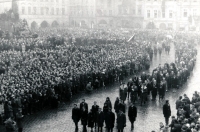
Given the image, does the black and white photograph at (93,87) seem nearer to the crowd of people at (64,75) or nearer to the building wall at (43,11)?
the crowd of people at (64,75)

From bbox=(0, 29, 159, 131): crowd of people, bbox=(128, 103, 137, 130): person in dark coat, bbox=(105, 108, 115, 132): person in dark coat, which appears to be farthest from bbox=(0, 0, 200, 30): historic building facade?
bbox=(105, 108, 115, 132): person in dark coat

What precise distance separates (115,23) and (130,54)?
45951 mm

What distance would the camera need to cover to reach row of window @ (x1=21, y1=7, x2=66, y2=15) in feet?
203

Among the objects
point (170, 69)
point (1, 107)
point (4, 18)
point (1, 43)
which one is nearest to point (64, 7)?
point (4, 18)

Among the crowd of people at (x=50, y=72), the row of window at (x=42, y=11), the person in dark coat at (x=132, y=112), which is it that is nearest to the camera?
the person in dark coat at (x=132, y=112)

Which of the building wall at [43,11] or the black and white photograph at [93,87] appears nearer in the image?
the black and white photograph at [93,87]

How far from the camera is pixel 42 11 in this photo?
66188 millimetres

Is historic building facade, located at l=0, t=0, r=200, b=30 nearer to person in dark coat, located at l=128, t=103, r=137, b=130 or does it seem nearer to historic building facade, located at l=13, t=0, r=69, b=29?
historic building facade, located at l=13, t=0, r=69, b=29

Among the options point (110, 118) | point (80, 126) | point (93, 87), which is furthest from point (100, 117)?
point (93, 87)

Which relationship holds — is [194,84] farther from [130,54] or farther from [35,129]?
[35,129]

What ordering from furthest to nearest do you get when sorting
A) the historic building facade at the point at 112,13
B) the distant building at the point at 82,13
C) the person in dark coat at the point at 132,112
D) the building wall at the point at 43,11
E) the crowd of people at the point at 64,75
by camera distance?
the distant building at the point at 82,13, the historic building facade at the point at 112,13, the building wall at the point at 43,11, the crowd of people at the point at 64,75, the person in dark coat at the point at 132,112

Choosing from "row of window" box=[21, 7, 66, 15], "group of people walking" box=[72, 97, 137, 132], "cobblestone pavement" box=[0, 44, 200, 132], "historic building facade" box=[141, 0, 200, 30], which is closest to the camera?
"group of people walking" box=[72, 97, 137, 132]

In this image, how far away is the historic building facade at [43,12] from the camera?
61041 millimetres

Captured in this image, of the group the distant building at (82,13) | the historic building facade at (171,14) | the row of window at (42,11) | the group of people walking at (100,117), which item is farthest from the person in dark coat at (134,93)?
the distant building at (82,13)
